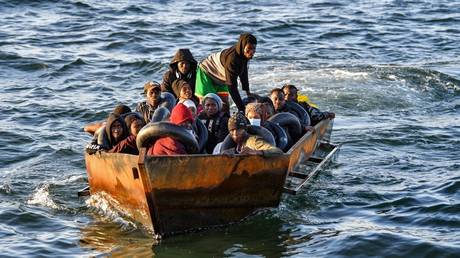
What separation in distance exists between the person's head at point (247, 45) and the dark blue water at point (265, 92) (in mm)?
2118

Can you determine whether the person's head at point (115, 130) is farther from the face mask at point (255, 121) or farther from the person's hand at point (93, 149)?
the face mask at point (255, 121)

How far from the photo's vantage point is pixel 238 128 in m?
11.6

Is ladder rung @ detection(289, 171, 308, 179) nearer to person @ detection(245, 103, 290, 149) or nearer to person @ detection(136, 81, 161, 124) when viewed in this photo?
person @ detection(245, 103, 290, 149)

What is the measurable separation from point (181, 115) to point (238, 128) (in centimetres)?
72

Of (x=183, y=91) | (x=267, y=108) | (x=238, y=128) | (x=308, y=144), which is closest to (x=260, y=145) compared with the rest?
(x=238, y=128)

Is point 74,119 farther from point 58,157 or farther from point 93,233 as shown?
point 93,233

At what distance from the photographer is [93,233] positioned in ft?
38.6

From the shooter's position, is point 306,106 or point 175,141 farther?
point 306,106

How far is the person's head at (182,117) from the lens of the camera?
1138cm

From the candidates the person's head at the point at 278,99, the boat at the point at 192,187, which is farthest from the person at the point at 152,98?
the boat at the point at 192,187

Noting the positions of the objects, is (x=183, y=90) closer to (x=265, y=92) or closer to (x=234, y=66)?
(x=234, y=66)

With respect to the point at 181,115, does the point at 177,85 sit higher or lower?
lower

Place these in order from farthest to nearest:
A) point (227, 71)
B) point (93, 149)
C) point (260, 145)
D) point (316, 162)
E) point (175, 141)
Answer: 1. point (316, 162)
2. point (227, 71)
3. point (93, 149)
4. point (260, 145)
5. point (175, 141)

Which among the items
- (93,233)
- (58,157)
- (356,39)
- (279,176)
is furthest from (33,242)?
(356,39)
